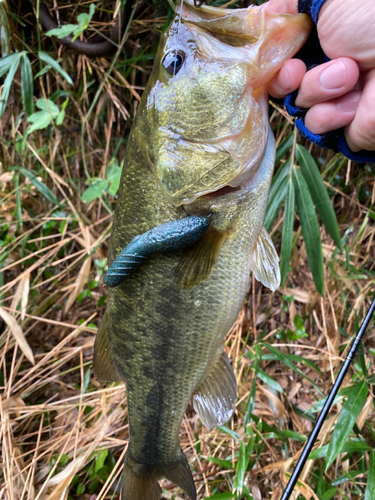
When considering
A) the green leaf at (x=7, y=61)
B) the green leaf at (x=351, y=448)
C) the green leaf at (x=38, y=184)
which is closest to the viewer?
the green leaf at (x=351, y=448)

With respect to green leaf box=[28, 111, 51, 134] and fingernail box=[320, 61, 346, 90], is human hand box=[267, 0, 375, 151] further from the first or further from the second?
green leaf box=[28, 111, 51, 134]

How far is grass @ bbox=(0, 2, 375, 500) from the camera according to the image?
1.89 meters

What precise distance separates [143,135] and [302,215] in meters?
0.94

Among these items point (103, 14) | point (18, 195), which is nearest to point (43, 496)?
point (18, 195)

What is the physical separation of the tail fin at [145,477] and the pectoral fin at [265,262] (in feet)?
2.54

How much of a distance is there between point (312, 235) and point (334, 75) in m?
0.88

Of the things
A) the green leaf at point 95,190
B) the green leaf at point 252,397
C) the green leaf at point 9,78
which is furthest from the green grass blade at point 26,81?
the green leaf at point 252,397

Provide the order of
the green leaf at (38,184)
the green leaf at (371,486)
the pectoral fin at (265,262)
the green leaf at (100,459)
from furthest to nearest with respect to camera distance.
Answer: the green leaf at (38,184), the green leaf at (100,459), the green leaf at (371,486), the pectoral fin at (265,262)

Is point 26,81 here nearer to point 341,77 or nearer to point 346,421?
point 341,77

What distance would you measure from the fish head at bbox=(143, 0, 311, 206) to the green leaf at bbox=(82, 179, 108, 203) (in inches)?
42.3

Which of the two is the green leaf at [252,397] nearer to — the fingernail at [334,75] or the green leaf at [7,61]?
the fingernail at [334,75]

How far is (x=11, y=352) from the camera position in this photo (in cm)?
243

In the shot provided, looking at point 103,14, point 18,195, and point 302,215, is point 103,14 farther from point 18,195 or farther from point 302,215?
point 302,215

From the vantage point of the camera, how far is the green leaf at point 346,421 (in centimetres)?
140
